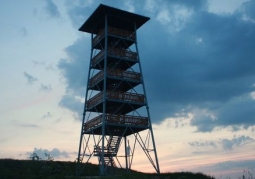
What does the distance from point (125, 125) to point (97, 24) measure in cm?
1250

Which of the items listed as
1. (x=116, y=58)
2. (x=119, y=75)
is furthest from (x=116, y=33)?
(x=119, y=75)

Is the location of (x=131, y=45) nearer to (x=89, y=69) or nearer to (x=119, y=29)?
(x=119, y=29)

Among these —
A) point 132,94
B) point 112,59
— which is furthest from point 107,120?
point 112,59

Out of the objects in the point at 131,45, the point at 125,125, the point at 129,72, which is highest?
the point at 131,45

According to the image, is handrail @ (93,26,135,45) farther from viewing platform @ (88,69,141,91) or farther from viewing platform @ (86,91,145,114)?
viewing platform @ (86,91,145,114)

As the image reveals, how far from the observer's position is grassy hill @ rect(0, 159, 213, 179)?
2937 centimetres

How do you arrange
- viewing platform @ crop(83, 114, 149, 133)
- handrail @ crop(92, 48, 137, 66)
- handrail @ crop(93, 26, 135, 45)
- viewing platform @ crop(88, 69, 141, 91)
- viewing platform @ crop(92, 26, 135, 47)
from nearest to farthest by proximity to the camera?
viewing platform @ crop(83, 114, 149, 133), viewing platform @ crop(88, 69, 141, 91), handrail @ crop(92, 48, 137, 66), viewing platform @ crop(92, 26, 135, 47), handrail @ crop(93, 26, 135, 45)

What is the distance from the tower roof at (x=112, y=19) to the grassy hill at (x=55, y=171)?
52.6ft

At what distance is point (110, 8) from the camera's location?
1387 inches

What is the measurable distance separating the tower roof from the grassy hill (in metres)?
16.0

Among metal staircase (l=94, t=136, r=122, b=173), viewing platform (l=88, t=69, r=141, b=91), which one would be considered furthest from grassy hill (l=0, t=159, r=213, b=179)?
viewing platform (l=88, t=69, r=141, b=91)

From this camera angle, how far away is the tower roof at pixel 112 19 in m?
35.7

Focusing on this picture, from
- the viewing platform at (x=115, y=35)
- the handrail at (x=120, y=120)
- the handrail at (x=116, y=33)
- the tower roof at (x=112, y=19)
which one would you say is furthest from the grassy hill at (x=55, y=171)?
the tower roof at (x=112, y=19)

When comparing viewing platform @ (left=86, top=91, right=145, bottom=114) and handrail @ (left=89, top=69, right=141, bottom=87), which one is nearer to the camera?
viewing platform @ (left=86, top=91, right=145, bottom=114)
